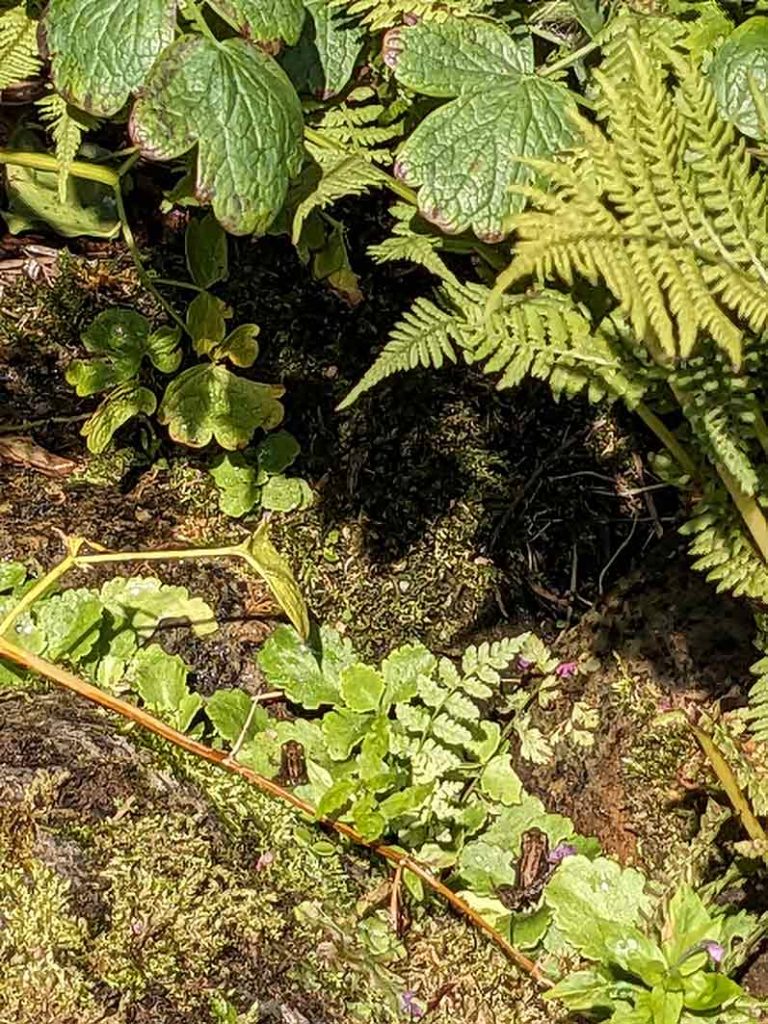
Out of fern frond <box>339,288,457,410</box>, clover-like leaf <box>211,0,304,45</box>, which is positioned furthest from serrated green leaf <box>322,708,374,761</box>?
clover-like leaf <box>211,0,304,45</box>

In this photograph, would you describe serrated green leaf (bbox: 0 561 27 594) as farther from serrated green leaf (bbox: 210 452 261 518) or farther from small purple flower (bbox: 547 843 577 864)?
small purple flower (bbox: 547 843 577 864)

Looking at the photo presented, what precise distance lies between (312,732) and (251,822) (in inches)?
7.2

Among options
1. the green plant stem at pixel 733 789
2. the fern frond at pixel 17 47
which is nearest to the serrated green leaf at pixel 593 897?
the green plant stem at pixel 733 789

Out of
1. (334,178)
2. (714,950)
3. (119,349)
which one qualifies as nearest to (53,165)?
(119,349)

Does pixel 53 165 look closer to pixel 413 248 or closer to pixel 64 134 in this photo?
pixel 64 134

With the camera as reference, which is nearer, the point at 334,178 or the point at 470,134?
the point at 470,134

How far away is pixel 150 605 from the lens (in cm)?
192

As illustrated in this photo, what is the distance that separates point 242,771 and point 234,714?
0.36 feet

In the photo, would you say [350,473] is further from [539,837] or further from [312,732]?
[539,837]

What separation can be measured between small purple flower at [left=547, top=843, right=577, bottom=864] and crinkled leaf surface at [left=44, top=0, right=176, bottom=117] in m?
1.12

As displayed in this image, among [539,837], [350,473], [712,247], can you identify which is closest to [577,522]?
[350,473]

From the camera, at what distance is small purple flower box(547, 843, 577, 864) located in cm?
181

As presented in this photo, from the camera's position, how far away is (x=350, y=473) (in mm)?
2146

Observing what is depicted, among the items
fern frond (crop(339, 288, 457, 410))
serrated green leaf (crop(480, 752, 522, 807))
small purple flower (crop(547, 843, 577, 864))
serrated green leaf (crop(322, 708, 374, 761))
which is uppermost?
fern frond (crop(339, 288, 457, 410))
